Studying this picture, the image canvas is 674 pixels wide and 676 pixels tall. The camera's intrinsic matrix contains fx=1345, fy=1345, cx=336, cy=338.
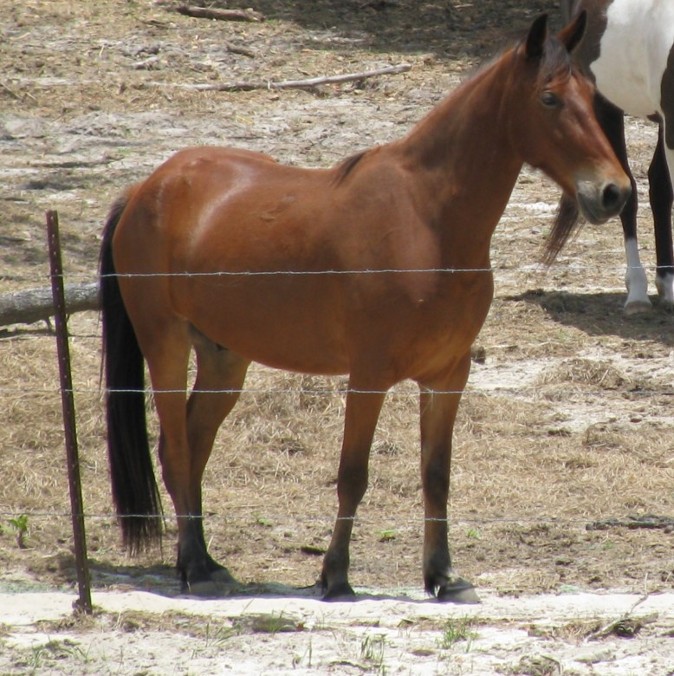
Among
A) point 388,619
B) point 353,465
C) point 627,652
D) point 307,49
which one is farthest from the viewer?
point 307,49

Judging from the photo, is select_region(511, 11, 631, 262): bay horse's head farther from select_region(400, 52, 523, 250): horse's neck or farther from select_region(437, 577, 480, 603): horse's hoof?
select_region(437, 577, 480, 603): horse's hoof

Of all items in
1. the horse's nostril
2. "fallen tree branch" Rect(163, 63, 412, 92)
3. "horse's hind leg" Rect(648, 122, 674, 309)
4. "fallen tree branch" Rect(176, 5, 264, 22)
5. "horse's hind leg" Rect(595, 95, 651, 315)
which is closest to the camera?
the horse's nostril

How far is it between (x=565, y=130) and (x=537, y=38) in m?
0.31

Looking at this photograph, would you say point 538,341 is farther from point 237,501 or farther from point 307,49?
point 307,49

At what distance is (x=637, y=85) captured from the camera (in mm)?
8172

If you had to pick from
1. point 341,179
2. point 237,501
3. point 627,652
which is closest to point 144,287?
point 341,179

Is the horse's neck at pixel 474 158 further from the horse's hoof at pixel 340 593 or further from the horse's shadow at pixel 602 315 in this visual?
the horse's shadow at pixel 602 315

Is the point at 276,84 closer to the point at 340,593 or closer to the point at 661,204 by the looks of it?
the point at 661,204

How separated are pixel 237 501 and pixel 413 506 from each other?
76 centimetres

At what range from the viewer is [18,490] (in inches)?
228

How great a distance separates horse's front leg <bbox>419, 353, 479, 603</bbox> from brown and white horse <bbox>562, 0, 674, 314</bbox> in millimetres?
3534

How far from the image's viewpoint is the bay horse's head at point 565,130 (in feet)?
13.9

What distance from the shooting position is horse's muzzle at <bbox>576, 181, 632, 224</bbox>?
421cm

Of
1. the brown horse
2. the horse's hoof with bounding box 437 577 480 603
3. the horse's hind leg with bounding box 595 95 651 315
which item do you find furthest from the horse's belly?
the horse's hoof with bounding box 437 577 480 603
